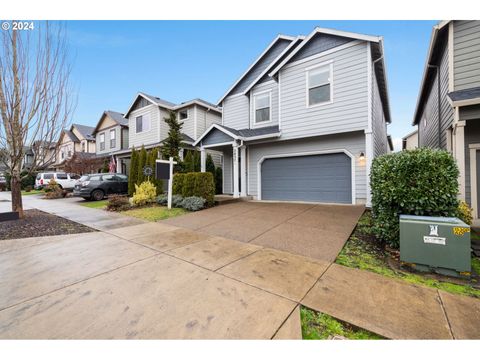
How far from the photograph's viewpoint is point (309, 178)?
9289 millimetres

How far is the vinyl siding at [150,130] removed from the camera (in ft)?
50.3

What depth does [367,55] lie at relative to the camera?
7.50m

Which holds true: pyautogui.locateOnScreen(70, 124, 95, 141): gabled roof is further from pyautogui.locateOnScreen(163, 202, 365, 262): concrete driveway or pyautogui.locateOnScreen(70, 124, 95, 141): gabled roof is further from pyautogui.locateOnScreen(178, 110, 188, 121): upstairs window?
pyautogui.locateOnScreen(163, 202, 365, 262): concrete driveway

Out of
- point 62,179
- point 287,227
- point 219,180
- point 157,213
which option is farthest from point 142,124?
point 287,227

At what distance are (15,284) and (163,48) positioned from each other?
32.7 ft

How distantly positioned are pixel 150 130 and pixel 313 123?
12132 mm

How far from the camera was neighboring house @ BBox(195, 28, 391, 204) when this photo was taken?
25.5 feet

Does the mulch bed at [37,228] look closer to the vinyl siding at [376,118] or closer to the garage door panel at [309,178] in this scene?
the garage door panel at [309,178]

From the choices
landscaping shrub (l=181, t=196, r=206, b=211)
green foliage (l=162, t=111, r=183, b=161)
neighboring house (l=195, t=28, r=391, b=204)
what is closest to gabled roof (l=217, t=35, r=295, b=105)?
neighboring house (l=195, t=28, r=391, b=204)

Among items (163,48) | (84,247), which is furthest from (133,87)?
(84,247)

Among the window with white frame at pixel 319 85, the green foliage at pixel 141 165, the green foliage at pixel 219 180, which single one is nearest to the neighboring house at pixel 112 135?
the green foliage at pixel 141 165

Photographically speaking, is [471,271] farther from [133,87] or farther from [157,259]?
[133,87]

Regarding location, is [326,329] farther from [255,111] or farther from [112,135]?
[112,135]

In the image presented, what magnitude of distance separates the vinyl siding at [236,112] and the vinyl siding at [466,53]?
26.2ft
